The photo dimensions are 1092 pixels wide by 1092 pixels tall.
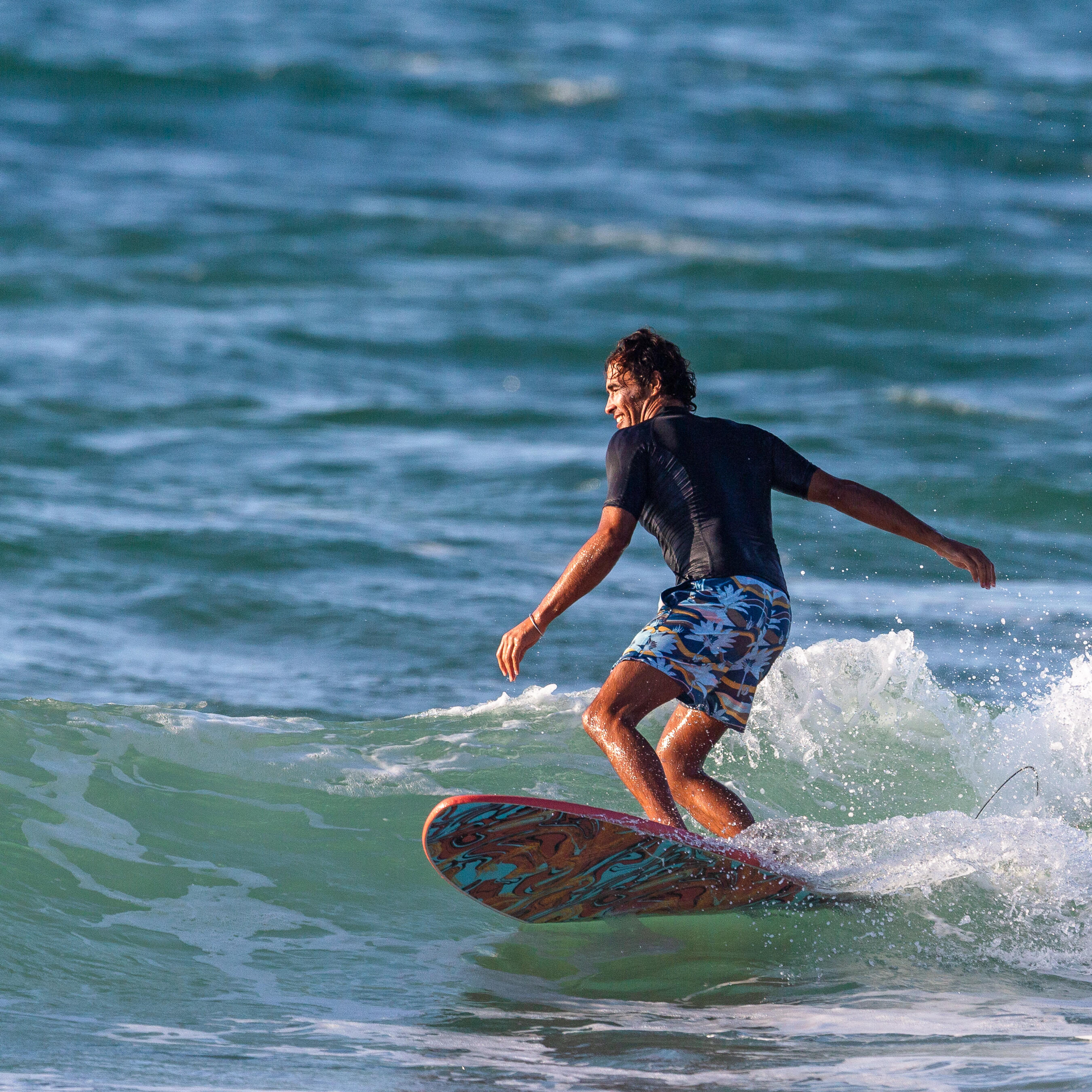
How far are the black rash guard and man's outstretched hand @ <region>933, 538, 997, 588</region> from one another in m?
0.65

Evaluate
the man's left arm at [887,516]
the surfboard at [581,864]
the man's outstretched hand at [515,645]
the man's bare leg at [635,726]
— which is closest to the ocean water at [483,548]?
the surfboard at [581,864]

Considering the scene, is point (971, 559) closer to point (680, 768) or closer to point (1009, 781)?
point (680, 768)

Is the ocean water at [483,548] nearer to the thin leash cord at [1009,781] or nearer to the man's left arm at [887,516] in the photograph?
the thin leash cord at [1009,781]

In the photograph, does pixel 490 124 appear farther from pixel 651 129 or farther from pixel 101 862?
pixel 101 862

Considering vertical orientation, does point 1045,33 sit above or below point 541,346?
above

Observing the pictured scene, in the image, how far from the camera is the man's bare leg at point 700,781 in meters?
5.29

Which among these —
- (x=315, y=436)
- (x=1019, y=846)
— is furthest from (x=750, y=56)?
(x=1019, y=846)

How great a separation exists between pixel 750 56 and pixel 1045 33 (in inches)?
380

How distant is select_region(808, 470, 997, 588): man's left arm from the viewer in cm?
535

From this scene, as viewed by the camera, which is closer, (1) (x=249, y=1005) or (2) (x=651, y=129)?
(1) (x=249, y=1005)

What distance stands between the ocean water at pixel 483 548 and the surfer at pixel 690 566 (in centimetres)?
60

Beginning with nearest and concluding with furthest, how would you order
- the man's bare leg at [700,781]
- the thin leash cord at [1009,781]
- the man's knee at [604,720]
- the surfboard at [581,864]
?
the surfboard at [581,864] < the man's knee at [604,720] < the man's bare leg at [700,781] < the thin leash cord at [1009,781]

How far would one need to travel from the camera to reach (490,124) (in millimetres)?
31406

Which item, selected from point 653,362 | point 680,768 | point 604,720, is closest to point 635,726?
point 604,720
